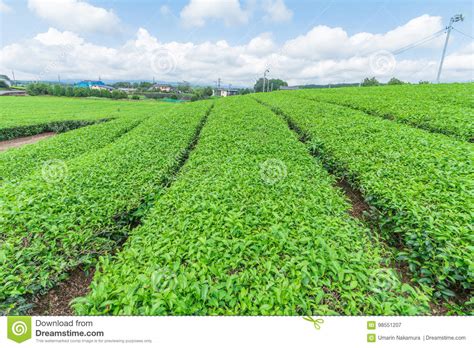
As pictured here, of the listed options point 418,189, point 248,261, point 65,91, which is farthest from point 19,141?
point 65,91

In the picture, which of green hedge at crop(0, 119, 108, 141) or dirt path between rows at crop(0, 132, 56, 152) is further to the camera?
green hedge at crop(0, 119, 108, 141)

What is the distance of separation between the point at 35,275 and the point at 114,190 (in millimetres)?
2147

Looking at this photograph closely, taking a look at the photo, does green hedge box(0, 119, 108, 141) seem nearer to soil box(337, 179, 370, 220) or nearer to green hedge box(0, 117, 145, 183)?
green hedge box(0, 117, 145, 183)

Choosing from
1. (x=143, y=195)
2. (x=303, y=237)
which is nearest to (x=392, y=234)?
(x=303, y=237)

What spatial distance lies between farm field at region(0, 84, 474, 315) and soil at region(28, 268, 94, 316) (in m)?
0.10

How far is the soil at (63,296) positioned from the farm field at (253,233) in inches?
3.9

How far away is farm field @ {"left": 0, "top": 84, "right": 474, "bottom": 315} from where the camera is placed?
2.21 meters

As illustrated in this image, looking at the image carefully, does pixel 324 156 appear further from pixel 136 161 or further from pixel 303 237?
pixel 136 161

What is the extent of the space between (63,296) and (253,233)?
282 centimetres

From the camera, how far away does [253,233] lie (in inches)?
120

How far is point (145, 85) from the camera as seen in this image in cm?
9462

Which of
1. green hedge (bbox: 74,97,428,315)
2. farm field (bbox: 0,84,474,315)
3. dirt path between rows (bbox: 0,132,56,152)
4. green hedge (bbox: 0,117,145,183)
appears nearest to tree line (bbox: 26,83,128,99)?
dirt path between rows (bbox: 0,132,56,152)

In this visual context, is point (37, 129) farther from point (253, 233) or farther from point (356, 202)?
point (356, 202)

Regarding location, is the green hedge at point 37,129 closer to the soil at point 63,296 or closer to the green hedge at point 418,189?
the soil at point 63,296
